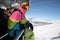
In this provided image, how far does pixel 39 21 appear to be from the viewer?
1.98 meters

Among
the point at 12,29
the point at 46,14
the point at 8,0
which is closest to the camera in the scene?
the point at 12,29

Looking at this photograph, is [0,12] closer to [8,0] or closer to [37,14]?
[8,0]

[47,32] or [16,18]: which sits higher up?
[16,18]

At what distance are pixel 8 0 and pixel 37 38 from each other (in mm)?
657

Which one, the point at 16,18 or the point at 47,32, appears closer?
the point at 16,18

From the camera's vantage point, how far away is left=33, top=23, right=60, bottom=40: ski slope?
73.8 inches

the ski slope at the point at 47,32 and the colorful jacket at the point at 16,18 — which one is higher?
the colorful jacket at the point at 16,18

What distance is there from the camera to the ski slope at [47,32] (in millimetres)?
1875

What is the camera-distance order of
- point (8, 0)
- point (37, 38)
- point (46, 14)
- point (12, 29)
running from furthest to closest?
point (46, 14), point (37, 38), point (8, 0), point (12, 29)

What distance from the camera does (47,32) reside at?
1919 mm

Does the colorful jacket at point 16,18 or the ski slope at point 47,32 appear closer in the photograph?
the colorful jacket at point 16,18

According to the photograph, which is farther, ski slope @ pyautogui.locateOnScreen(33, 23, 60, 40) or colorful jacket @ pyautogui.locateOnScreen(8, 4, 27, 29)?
ski slope @ pyautogui.locateOnScreen(33, 23, 60, 40)

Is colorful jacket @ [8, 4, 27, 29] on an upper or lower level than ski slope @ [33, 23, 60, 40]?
upper

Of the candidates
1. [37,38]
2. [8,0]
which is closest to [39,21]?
[37,38]
